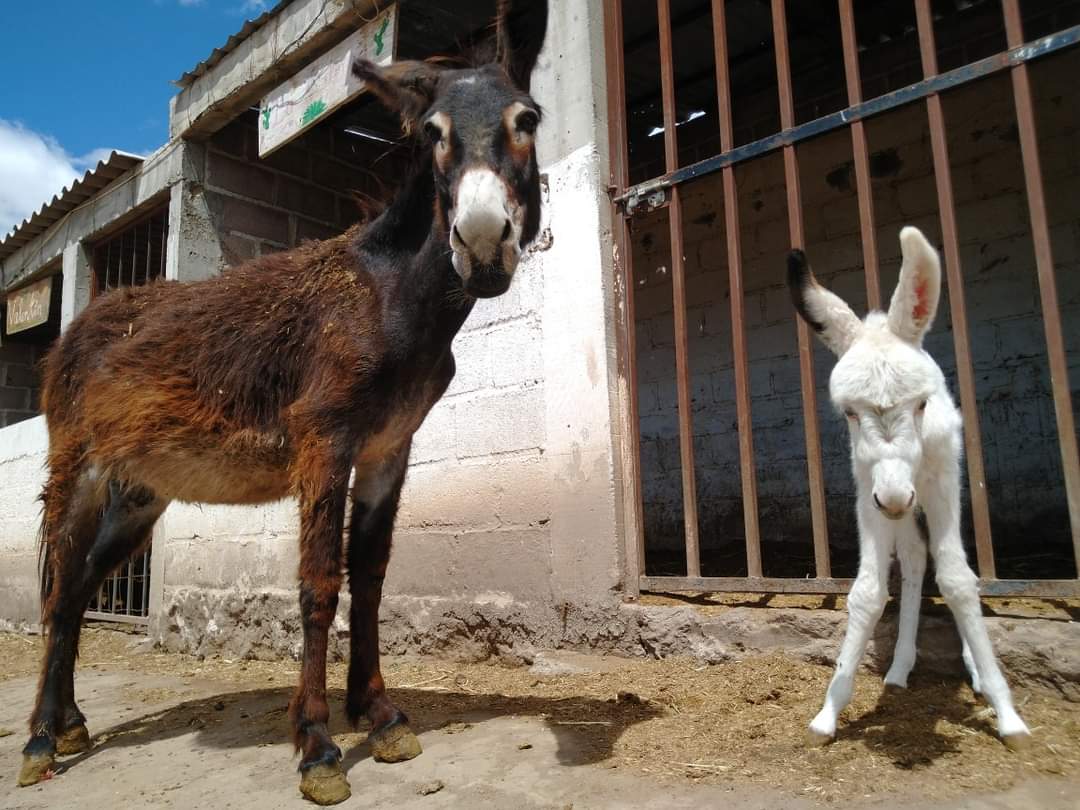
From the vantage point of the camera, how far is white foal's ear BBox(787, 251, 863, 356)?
2396 mm

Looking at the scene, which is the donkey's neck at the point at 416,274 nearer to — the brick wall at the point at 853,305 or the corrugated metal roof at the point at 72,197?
the brick wall at the point at 853,305

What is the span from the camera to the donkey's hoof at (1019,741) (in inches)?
82.9

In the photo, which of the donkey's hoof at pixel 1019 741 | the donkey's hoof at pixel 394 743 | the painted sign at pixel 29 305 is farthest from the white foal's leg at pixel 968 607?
the painted sign at pixel 29 305

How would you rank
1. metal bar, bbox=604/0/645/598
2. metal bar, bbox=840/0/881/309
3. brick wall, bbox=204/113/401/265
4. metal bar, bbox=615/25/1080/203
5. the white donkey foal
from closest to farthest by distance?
the white donkey foal, metal bar, bbox=615/25/1080/203, metal bar, bbox=840/0/881/309, metal bar, bbox=604/0/645/598, brick wall, bbox=204/113/401/265

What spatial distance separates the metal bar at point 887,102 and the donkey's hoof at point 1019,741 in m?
2.29

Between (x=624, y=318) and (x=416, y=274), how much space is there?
1.43 meters

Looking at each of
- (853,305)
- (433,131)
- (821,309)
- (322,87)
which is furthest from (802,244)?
(322,87)

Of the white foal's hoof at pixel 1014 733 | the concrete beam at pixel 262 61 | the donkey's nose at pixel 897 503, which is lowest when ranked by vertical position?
the white foal's hoof at pixel 1014 733

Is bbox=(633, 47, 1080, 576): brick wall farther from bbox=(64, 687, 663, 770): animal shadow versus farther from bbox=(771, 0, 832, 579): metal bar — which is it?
bbox=(64, 687, 663, 770): animal shadow

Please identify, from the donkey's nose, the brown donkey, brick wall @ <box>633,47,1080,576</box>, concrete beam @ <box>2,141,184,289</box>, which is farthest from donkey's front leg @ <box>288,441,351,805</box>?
concrete beam @ <box>2,141,184,289</box>

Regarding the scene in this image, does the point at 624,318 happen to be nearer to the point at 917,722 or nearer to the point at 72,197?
the point at 917,722

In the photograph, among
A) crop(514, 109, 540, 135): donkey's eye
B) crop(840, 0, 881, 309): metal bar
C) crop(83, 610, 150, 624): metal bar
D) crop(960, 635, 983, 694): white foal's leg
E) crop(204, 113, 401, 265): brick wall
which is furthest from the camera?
crop(204, 113, 401, 265): brick wall

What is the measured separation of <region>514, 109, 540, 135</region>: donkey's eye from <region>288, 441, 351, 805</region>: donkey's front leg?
1.30m

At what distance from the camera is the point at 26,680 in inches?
200
